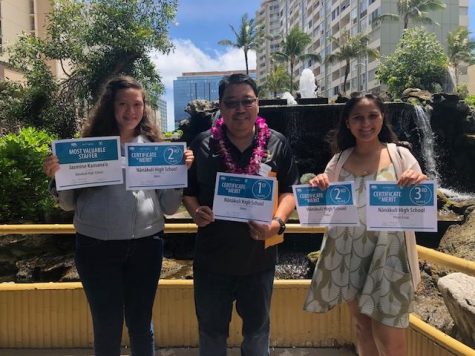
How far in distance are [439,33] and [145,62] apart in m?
56.6

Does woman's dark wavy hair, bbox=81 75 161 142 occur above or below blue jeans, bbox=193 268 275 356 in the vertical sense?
above

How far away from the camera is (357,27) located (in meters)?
67.9

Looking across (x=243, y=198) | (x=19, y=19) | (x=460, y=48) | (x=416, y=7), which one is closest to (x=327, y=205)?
(x=243, y=198)

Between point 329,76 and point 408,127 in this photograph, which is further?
point 329,76

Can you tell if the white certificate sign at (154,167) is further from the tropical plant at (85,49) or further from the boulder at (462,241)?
the tropical plant at (85,49)

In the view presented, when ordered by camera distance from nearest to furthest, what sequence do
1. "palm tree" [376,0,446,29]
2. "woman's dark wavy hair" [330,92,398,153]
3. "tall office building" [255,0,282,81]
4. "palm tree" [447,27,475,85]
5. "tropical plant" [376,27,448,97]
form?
"woman's dark wavy hair" [330,92,398,153] → "tropical plant" [376,27,448,97] → "palm tree" [376,0,446,29] → "palm tree" [447,27,475,85] → "tall office building" [255,0,282,81]

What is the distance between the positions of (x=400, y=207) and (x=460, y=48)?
58.3 meters

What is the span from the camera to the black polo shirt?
2.49 metres

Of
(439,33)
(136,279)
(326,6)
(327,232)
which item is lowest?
(136,279)

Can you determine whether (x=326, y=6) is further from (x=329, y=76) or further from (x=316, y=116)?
(x=316, y=116)

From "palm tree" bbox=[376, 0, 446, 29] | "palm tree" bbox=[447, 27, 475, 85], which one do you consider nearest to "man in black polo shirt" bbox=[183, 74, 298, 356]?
"palm tree" bbox=[376, 0, 446, 29]

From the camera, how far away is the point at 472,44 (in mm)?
54812

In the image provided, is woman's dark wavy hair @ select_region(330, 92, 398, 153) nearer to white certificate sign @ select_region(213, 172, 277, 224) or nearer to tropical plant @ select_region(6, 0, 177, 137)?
white certificate sign @ select_region(213, 172, 277, 224)

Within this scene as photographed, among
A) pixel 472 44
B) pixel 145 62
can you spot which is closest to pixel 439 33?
pixel 472 44
